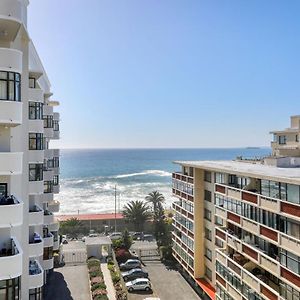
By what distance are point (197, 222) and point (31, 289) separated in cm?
1835

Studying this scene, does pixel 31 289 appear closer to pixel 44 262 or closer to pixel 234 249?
pixel 44 262

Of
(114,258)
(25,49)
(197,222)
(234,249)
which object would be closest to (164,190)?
(114,258)

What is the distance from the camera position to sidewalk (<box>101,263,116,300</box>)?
37.3 metres

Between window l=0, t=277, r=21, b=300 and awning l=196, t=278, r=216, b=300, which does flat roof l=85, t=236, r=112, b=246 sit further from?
window l=0, t=277, r=21, b=300

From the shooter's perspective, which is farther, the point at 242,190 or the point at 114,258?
the point at 114,258

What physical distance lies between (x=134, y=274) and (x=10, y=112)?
3309 cm

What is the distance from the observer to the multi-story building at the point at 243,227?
74.6 ft

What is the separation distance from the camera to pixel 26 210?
22.5 meters

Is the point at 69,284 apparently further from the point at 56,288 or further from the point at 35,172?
the point at 35,172

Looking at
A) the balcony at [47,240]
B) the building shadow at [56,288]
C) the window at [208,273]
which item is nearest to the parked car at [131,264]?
the building shadow at [56,288]

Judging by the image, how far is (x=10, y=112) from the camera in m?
16.5

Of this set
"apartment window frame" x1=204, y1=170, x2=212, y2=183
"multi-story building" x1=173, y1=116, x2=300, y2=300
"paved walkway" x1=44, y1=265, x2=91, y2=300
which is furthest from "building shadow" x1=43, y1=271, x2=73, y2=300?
"apartment window frame" x1=204, y1=170, x2=212, y2=183

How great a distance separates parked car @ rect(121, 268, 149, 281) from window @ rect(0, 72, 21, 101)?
1292 inches

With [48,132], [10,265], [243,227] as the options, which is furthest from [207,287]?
[10,265]
